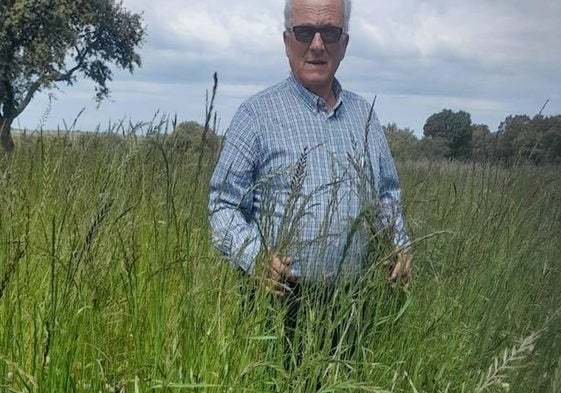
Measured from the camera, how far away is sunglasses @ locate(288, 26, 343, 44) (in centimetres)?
328

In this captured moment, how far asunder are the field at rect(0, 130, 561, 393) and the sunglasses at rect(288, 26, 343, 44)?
0.73 meters

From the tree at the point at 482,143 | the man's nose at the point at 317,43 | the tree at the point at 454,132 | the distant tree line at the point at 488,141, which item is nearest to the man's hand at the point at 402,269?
the man's nose at the point at 317,43

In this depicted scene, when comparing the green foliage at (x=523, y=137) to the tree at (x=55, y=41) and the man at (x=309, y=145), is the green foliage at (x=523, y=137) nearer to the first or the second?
the man at (x=309, y=145)

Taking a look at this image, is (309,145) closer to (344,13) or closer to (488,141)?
(344,13)

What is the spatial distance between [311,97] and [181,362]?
1461 millimetres

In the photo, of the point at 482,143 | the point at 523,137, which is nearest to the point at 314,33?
the point at 523,137

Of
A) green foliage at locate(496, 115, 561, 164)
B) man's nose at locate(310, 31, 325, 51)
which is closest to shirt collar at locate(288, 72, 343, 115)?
man's nose at locate(310, 31, 325, 51)

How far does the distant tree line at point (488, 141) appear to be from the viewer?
541cm

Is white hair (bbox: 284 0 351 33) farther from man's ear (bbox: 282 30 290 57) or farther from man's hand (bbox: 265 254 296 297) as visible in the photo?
man's hand (bbox: 265 254 296 297)

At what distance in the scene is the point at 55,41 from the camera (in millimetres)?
33125

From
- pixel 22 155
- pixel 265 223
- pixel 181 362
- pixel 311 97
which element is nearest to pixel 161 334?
pixel 181 362

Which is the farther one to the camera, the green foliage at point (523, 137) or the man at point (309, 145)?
the green foliage at point (523, 137)

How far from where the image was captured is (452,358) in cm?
275

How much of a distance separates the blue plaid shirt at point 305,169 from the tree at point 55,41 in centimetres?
2761
